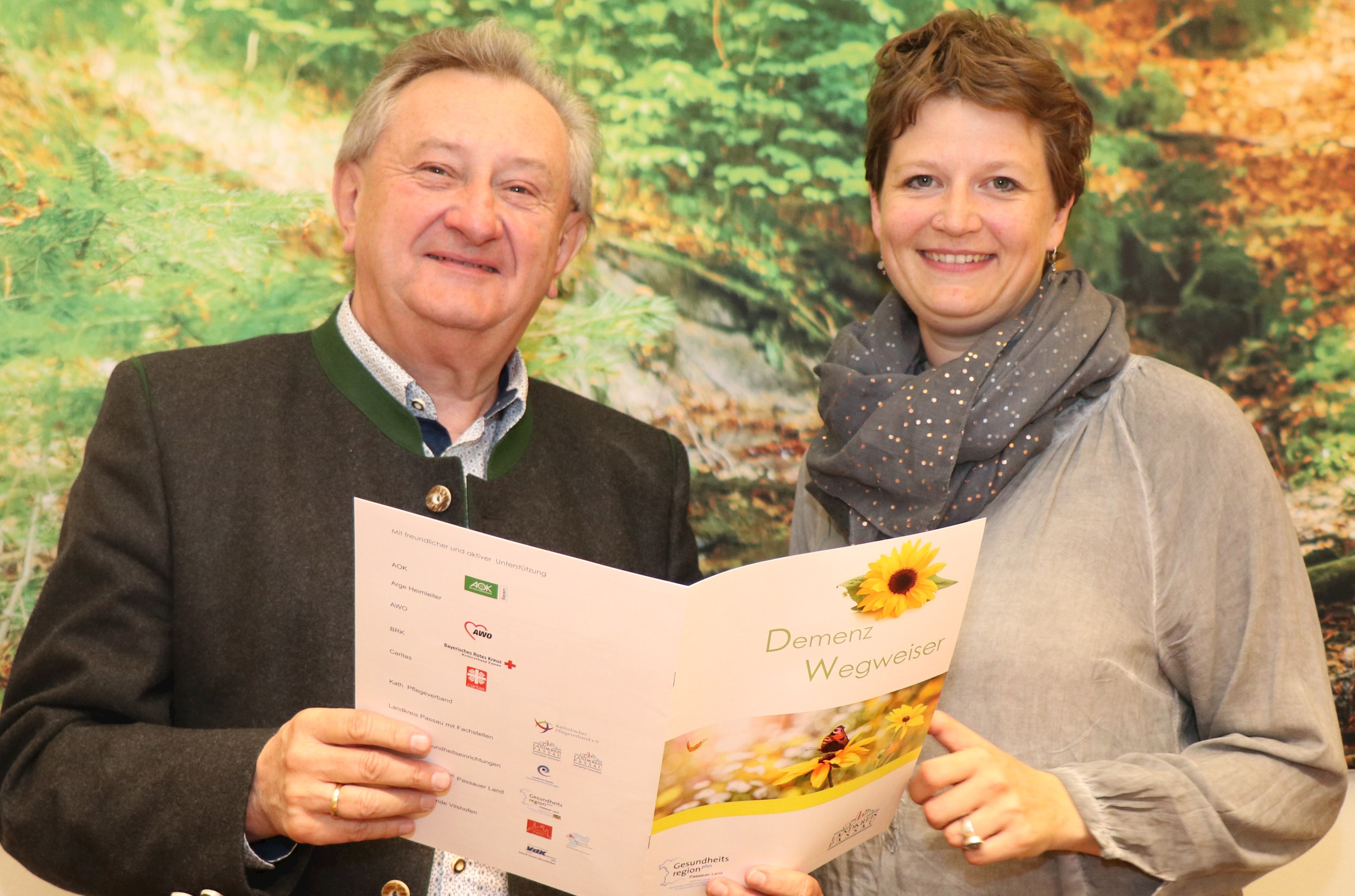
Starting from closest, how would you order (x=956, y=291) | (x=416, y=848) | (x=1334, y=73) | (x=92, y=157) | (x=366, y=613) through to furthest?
(x=366, y=613) → (x=416, y=848) → (x=956, y=291) → (x=92, y=157) → (x=1334, y=73)

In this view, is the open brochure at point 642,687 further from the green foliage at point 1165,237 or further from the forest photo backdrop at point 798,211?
the green foliage at point 1165,237

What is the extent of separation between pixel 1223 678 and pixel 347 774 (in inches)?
45.7

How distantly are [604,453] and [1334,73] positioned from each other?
1.61m

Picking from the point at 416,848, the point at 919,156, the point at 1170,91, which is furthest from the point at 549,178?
the point at 1170,91

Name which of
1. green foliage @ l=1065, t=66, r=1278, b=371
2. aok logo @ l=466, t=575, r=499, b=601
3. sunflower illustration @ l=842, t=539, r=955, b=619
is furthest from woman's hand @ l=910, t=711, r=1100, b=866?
green foliage @ l=1065, t=66, r=1278, b=371

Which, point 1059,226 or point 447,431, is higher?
point 1059,226

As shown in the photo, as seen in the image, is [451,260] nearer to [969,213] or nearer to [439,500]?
Answer: [439,500]

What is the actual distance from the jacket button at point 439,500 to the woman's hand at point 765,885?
63 centimetres

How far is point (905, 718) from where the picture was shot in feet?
3.98

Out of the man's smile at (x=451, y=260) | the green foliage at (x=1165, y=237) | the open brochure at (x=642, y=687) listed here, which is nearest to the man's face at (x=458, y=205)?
the man's smile at (x=451, y=260)

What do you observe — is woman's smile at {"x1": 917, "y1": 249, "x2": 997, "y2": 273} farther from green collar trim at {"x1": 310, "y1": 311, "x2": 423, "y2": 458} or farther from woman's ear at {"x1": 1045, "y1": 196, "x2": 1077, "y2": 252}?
green collar trim at {"x1": 310, "y1": 311, "x2": 423, "y2": 458}

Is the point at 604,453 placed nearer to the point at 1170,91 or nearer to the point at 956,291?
the point at 956,291

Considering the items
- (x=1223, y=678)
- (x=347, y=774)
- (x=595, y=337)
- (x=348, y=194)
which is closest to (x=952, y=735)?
(x=1223, y=678)

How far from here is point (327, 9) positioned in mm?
1845
